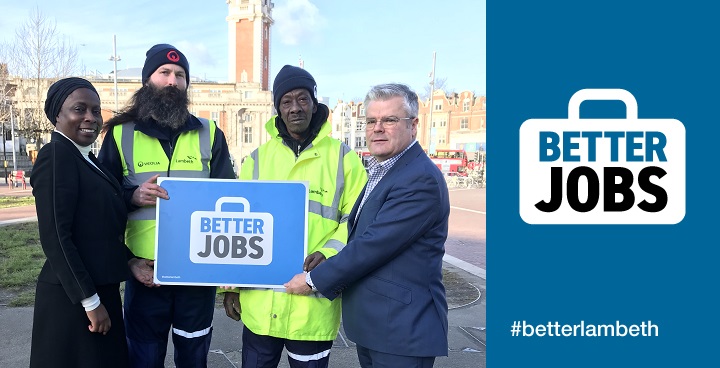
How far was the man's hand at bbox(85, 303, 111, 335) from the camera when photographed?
7.48 ft

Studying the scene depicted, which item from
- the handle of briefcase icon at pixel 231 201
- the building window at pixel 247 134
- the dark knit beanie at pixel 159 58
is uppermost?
the building window at pixel 247 134

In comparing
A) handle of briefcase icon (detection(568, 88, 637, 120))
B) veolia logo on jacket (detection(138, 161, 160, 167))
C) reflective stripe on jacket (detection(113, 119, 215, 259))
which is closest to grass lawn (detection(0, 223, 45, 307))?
reflective stripe on jacket (detection(113, 119, 215, 259))

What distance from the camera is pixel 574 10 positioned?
1653 millimetres

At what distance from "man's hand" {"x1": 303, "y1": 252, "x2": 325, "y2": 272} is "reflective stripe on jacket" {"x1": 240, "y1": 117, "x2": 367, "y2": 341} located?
33 mm

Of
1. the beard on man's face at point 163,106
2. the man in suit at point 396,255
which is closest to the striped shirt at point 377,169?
the man in suit at point 396,255

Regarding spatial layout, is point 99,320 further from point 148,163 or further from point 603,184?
point 603,184

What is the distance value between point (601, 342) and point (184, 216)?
1.87 m

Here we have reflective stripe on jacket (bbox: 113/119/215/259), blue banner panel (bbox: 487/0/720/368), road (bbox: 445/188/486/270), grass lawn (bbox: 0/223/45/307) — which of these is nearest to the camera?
blue banner panel (bbox: 487/0/720/368)

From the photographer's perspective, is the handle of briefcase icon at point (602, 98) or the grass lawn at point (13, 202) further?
the grass lawn at point (13, 202)

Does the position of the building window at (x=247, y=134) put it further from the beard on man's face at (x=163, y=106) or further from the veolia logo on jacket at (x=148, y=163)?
the veolia logo on jacket at (x=148, y=163)

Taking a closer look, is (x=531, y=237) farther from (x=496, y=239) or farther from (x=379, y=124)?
(x=379, y=124)

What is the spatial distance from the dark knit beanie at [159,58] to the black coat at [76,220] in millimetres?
621

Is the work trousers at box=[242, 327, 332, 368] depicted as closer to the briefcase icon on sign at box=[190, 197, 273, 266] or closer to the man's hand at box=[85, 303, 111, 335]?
the briefcase icon on sign at box=[190, 197, 273, 266]

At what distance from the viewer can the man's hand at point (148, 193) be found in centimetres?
243
